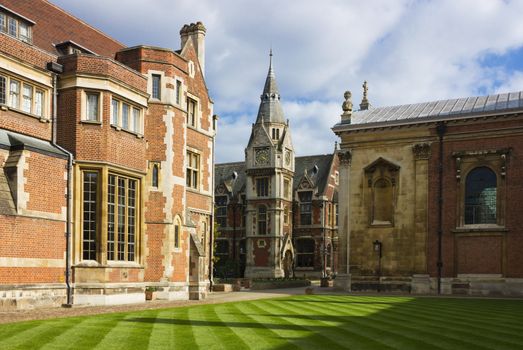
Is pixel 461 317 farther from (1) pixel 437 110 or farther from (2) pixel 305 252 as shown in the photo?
(2) pixel 305 252

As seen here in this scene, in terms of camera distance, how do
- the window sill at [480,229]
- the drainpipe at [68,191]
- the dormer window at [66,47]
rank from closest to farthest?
the drainpipe at [68,191]
the dormer window at [66,47]
the window sill at [480,229]

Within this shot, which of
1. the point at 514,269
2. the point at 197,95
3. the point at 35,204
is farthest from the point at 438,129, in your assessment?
the point at 35,204

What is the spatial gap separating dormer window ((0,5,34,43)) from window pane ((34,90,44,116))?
3249mm

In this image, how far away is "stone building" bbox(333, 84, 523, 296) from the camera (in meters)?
35.4

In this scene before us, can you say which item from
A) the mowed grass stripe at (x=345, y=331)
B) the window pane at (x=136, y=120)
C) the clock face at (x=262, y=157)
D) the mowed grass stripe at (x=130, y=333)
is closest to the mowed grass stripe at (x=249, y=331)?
the mowed grass stripe at (x=345, y=331)

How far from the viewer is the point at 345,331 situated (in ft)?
48.8

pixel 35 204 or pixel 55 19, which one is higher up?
pixel 55 19

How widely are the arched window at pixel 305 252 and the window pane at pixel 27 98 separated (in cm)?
5097

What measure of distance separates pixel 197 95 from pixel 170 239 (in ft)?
29.0

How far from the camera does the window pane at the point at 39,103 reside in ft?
73.6

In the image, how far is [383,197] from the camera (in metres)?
39.3

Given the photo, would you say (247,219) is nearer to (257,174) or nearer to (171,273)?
(257,174)

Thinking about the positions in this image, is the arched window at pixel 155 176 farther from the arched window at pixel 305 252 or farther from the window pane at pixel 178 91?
the arched window at pixel 305 252

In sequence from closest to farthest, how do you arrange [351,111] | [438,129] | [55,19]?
[55,19] < [438,129] < [351,111]
